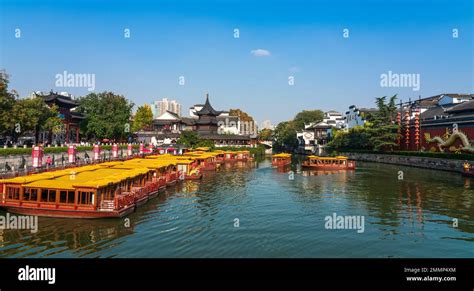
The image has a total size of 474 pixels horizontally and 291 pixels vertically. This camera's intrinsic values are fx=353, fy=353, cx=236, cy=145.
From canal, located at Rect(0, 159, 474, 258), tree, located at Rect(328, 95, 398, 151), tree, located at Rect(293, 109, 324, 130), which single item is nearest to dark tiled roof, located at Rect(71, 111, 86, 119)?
canal, located at Rect(0, 159, 474, 258)

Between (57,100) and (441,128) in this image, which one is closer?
(441,128)

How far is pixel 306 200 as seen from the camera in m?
28.5

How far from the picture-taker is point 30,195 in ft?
67.9

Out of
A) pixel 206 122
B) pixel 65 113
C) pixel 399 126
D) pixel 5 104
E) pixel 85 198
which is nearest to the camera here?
pixel 85 198

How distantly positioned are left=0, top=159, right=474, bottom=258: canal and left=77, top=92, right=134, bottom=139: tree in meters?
39.1

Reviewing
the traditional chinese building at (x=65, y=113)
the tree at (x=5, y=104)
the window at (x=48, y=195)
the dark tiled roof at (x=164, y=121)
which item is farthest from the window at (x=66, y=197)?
the dark tiled roof at (x=164, y=121)

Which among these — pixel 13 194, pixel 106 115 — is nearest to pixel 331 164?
pixel 106 115

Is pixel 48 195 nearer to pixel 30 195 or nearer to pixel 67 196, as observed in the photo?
pixel 67 196

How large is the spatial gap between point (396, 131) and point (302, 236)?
60.7 metres

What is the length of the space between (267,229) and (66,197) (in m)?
11.6
